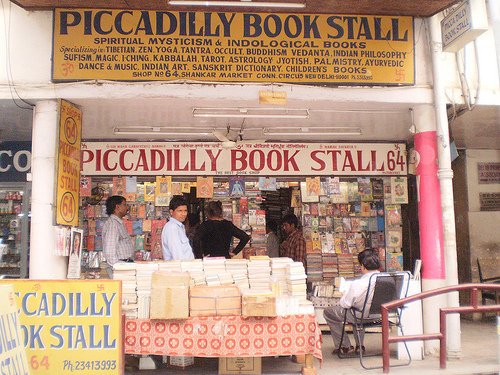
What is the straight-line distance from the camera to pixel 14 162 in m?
8.88

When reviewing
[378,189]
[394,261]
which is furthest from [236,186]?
[394,261]

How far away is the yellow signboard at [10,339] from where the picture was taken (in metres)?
3.74

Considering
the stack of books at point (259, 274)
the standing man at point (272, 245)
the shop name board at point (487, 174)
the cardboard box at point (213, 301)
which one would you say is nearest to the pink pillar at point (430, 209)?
the stack of books at point (259, 274)

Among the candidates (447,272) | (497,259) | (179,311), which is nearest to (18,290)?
(179,311)

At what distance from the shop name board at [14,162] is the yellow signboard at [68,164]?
3045mm

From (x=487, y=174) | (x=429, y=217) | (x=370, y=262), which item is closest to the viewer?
(x=370, y=262)

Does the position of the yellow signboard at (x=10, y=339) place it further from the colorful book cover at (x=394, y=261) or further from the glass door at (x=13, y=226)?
the colorful book cover at (x=394, y=261)

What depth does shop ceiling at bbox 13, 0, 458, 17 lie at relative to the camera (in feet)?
18.8

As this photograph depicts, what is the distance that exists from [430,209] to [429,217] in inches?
3.8

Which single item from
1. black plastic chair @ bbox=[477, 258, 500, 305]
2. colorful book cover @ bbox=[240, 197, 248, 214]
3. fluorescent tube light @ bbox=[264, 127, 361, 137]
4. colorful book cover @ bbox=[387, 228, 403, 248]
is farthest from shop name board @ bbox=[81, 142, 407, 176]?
black plastic chair @ bbox=[477, 258, 500, 305]

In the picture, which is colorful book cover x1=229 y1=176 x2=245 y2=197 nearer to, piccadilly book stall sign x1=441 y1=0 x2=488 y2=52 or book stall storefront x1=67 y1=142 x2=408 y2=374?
book stall storefront x1=67 y1=142 x2=408 y2=374

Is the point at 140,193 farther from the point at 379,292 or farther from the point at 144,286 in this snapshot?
the point at 379,292

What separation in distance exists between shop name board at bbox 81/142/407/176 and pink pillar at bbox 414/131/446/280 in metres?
2.09

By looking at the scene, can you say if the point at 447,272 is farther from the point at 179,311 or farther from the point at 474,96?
the point at 179,311
